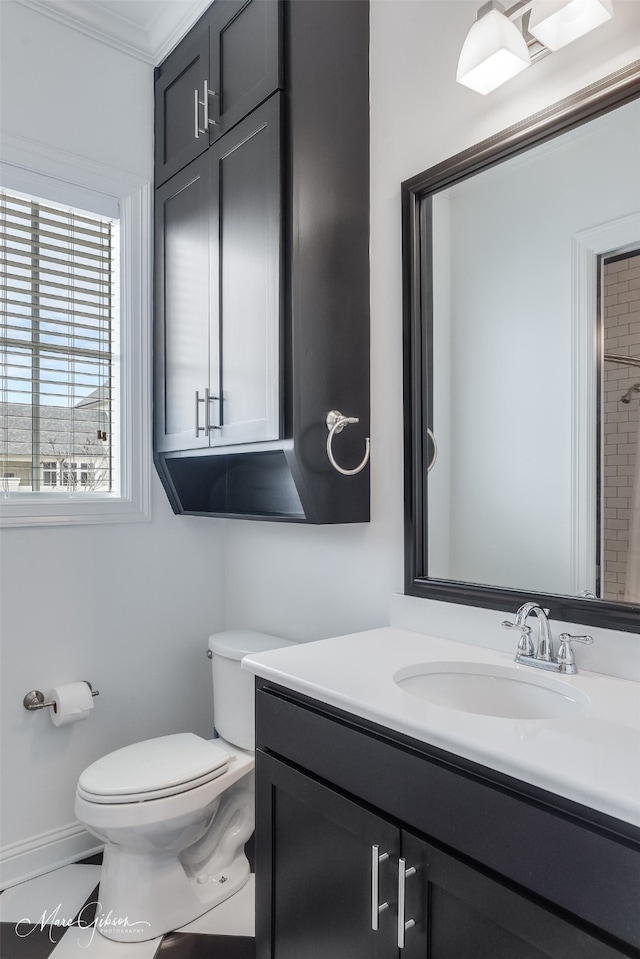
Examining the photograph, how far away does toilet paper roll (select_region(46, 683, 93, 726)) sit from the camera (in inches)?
73.2

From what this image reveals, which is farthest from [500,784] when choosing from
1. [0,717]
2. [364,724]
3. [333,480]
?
[0,717]

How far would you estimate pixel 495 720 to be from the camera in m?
0.97

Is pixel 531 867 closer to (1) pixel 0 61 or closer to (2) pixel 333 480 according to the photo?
(2) pixel 333 480

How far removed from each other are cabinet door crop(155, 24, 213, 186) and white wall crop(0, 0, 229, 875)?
0.07 m

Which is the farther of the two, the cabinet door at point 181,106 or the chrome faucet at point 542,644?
the cabinet door at point 181,106

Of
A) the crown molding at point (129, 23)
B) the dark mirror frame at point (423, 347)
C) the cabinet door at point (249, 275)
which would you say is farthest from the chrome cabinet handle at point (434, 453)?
the crown molding at point (129, 23)

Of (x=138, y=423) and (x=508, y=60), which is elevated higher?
(x=508, y=60)

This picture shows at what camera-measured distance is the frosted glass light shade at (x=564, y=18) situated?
1139 millimetres

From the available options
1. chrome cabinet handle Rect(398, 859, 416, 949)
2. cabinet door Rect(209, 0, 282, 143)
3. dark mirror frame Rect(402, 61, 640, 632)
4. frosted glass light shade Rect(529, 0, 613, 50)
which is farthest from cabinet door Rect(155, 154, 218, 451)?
chrome cabinet handle Rect(398, 859, 416, 949)

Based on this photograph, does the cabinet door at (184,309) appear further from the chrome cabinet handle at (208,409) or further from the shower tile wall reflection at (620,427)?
the shower tile wall reflection at (620,427)

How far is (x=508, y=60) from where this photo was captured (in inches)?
49.9

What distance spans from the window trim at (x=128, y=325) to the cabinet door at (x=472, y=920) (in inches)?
57.0

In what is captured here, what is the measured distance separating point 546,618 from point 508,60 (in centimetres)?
113

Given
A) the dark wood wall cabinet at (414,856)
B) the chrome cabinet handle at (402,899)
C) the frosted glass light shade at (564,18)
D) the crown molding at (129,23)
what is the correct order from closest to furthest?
the dark wood wall cabinet at (414,856), the chrome cabinet handle at (402,899), the frosted glass light shade at (564,18), the crown molding at (129,23)
